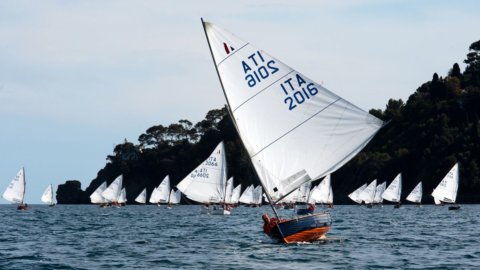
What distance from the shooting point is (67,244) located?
4694 centimetres

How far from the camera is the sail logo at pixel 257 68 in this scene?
129 ft

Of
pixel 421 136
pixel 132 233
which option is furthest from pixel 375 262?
pixel 421 136

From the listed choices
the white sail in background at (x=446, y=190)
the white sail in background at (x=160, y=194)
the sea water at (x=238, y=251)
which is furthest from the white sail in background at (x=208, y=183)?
the white sail in background at (x=160, y=194)

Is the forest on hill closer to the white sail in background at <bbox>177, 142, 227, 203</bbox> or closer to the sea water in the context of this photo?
the white sail in background at <bbox>177, 142, 227, 203</bbox>

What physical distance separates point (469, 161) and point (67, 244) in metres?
117

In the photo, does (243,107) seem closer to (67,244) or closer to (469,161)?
(67,244)

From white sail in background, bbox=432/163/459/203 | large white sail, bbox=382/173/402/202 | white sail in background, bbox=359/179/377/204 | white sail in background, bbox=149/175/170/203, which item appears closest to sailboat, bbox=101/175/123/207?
white sail in background, bbox=149/175/170/203

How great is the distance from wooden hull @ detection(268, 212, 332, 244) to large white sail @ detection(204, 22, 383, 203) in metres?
2.97

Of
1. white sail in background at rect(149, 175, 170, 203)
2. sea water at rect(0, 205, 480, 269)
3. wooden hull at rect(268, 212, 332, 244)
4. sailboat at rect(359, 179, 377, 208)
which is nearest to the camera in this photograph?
sea water at rect(0, 205, 480, 269)

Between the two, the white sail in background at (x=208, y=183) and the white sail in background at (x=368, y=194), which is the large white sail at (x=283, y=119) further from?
the white sail in background at (x=368, y=194)

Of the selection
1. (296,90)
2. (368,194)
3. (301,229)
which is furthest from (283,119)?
(368,194)

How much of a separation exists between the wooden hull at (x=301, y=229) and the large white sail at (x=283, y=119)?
2.97 metres

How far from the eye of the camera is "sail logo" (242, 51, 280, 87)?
129ft

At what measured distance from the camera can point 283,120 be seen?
40.0 m
